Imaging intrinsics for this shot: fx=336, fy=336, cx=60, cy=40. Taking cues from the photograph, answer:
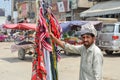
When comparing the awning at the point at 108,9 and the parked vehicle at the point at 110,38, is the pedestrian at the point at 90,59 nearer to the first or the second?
the parked vehicle at the point at 110,38

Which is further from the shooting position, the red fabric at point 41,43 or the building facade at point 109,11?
the building facade at point 109,11

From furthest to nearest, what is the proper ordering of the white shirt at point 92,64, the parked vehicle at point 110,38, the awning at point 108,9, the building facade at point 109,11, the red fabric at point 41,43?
1. the building facade at point 109,11
2. the awning at point 108,9
3. the parked vehicle at point 110,38
4. the red fabric at point 41,43
5. the white shirt at point 92,64

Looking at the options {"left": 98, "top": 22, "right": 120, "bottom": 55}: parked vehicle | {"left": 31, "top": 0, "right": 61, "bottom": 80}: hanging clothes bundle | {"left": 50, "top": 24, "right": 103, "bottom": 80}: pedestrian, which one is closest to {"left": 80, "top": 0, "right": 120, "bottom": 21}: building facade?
{"left": 98, "top": 22, "right": 120, "bottom": 55}: parked vehicle

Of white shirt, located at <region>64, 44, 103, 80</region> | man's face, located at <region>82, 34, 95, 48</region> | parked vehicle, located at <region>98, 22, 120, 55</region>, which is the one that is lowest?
parked vehicle, located at <region>98, 22, 120, 55</region>

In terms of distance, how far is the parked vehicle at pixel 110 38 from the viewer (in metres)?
17.6

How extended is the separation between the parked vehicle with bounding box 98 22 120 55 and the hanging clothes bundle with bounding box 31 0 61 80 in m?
13.0

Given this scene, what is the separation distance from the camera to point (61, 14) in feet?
151

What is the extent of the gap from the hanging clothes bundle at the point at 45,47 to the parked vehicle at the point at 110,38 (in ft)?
42.7

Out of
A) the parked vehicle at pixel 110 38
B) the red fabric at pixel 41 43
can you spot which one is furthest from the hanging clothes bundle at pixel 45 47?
the parked vehicle at pixel 110 38

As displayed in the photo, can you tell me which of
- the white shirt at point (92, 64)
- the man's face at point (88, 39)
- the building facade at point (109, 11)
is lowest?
the building facade at point (109, 11)

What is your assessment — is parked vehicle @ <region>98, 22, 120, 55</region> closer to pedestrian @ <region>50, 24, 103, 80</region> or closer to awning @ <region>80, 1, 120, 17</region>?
awning @ <region>80, 1, 120, 17</region>

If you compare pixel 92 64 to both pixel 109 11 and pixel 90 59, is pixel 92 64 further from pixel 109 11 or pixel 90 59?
pixel 109 11

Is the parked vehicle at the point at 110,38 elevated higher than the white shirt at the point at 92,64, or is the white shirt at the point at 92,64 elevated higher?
the white shirt at the point at 92,64

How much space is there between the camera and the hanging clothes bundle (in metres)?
4.77
